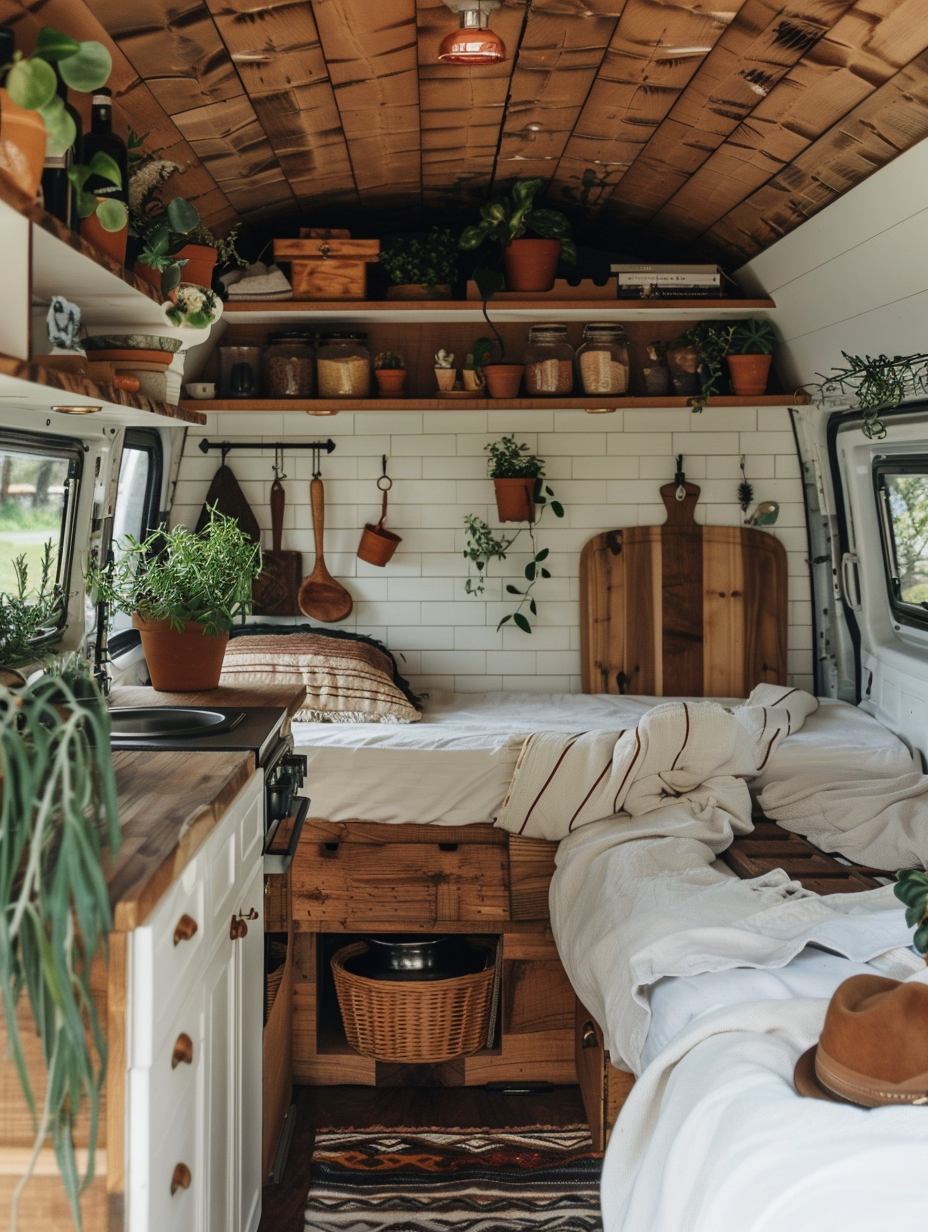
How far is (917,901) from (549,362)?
2760mm

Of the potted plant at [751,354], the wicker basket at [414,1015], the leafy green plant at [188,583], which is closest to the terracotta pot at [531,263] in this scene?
the potted plant at [751,354]

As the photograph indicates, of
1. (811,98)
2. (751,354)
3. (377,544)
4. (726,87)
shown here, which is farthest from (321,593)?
(811,98)

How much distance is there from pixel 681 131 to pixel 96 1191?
2.81 m

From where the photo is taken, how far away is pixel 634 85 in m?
2.87

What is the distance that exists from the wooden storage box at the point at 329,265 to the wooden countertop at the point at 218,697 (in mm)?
1582

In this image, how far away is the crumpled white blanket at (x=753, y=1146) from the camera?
1326mm

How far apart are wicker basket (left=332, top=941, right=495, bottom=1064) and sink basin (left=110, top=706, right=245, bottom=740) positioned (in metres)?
1.03

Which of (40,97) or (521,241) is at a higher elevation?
(521,241)

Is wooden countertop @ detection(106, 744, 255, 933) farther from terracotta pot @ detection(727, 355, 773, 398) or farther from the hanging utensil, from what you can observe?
terracotta pot @ detection(727, 355, 773, 398)

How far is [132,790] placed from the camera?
5.96 ft

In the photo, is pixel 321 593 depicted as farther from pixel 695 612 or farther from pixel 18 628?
pixel 18 628

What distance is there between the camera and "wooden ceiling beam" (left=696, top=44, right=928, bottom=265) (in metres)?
2.32

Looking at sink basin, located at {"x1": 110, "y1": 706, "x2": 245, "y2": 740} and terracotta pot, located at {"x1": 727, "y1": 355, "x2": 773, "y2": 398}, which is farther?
terracotta pot, located at {"x1": 727, "y1": 355, "x2": 773, "y2": 398}

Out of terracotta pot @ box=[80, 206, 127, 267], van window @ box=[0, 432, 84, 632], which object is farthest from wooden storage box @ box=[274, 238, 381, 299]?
terracotta pot @ box=[80, 206, 127, 267]
